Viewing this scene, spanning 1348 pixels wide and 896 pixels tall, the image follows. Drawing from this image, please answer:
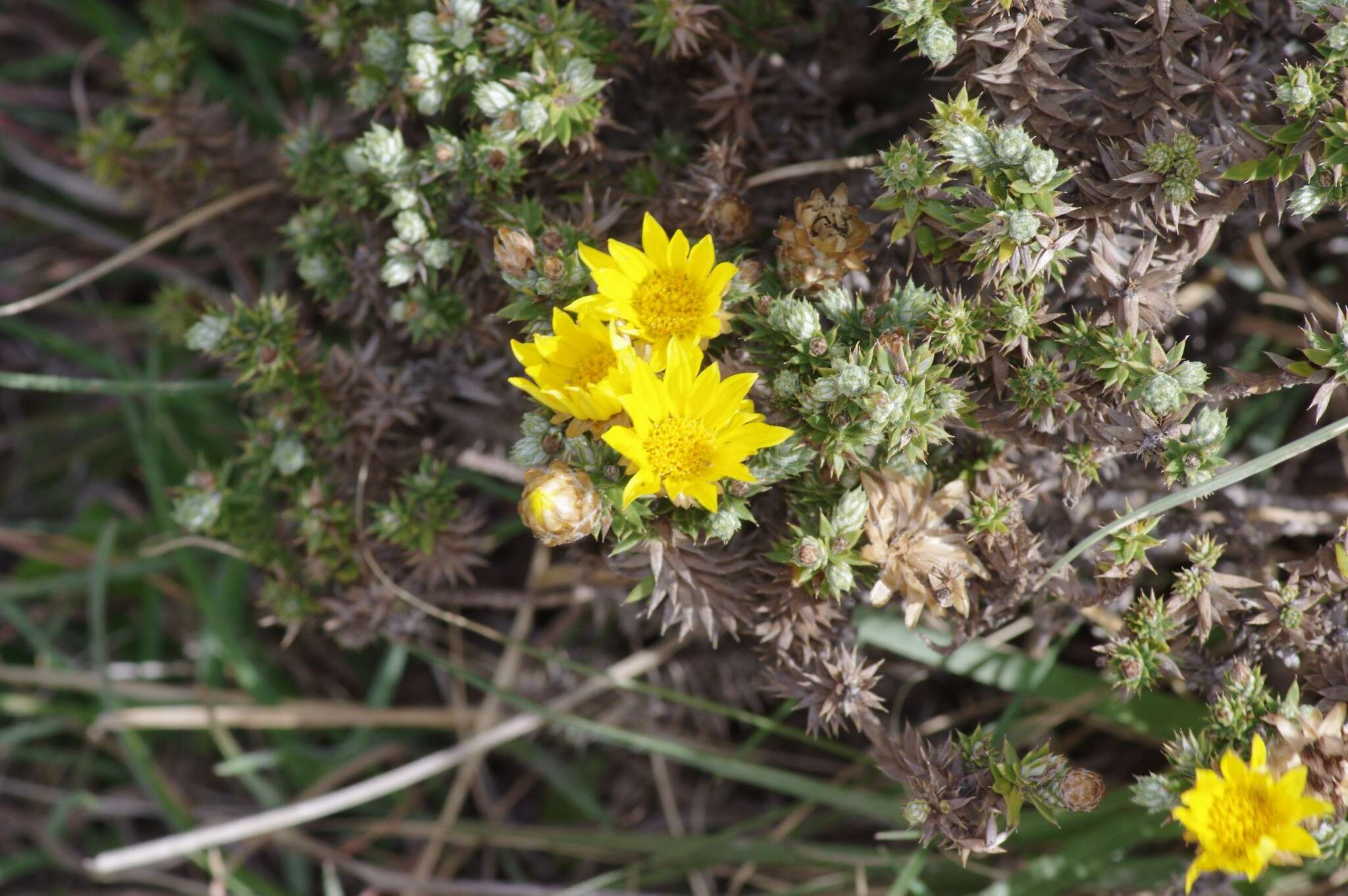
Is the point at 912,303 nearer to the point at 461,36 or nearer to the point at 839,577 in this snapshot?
the point at 839,577

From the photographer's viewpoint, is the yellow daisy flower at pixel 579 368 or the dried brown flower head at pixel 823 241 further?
the dried brown flower head at pixel 823 241

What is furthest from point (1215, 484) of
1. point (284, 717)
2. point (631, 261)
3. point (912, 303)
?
point (284, 717)

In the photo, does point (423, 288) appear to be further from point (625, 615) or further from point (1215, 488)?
point (1215, 488)

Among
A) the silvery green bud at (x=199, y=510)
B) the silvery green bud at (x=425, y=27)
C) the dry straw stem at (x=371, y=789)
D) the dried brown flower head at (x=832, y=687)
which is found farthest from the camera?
the dry straw stem at (x=371, y=789)

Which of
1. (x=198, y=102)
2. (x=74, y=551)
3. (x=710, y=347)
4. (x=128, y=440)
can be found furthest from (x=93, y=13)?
(x=710, y=347)

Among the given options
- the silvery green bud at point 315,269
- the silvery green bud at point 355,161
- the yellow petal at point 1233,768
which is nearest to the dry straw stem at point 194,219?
the silvery green bud at point 315,269

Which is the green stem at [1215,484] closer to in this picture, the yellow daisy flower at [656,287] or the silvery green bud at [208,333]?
the yellow daisy flower at [656,287]
